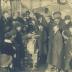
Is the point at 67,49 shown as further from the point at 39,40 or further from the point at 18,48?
the point at 18,48

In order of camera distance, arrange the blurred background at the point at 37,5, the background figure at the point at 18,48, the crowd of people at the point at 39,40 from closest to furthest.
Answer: the crowd of people at the point at 39,40, the background figure at the point at 18,48, the blurred background at the point at 37,5

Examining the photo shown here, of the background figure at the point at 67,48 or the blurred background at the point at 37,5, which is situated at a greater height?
the blurred background at the point at 37,5

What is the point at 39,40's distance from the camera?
22.2m

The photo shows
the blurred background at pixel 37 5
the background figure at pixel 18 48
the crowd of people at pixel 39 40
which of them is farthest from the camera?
the blurred background at pixel 37 5

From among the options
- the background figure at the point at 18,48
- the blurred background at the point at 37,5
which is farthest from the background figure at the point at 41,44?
the blurred background at the point at 37,5

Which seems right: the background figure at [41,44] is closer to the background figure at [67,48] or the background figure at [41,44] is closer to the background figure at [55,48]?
the background figure at [55,48]

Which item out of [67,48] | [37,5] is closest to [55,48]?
[67,48]

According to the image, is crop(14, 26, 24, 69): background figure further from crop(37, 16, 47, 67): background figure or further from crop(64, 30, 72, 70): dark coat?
crop(64, 30, 72, 70): dark coat

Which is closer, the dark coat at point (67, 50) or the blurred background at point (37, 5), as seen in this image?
the dark coat at point (67, 50)

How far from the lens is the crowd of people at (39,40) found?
21516 mm

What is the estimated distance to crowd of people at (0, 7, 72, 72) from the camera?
70.6ft

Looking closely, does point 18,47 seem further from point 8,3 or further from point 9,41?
point 8,3

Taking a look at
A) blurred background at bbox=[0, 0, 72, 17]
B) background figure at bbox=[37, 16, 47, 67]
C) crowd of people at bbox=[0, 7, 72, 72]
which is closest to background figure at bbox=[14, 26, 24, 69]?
crowd of people at bbox=[0, 7, 72, 72]

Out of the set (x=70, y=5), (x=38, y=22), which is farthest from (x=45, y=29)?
(x=70, y=5)
